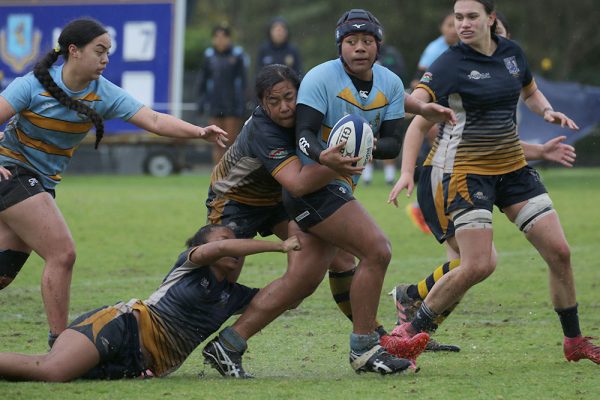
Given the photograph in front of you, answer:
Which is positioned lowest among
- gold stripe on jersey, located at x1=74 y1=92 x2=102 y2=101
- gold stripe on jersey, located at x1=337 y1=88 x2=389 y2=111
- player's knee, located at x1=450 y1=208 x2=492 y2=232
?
player's knee, located at x1=450 y1=208 x2=492 y2=232

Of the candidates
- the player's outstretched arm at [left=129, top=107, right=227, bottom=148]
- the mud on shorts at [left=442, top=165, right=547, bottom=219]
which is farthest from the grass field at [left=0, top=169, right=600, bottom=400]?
the player's outstretched arm at [left=129, top=107, right=227, bottom=148]

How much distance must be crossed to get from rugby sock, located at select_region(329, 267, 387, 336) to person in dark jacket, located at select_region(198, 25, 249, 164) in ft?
40.7

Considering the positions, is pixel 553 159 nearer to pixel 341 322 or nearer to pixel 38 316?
pixel 341 322

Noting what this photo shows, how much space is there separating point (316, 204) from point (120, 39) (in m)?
17.2

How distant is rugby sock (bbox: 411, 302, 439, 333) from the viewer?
6.79 meters

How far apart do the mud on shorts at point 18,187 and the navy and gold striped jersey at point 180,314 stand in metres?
0.98

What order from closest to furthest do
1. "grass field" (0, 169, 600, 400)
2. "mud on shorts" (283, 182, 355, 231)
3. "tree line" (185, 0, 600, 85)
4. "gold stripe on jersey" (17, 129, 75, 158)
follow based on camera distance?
"grass field" (0, 169, 600, 400), "mud on shorts" (283, 182, 355, 231), "gold stripe on jersey" (17, 129, 75, 158), "tree line" (185, 0, 600, 85)

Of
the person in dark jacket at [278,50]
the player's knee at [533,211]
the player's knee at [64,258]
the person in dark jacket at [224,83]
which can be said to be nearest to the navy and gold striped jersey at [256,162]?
the player's knee at [64,258]

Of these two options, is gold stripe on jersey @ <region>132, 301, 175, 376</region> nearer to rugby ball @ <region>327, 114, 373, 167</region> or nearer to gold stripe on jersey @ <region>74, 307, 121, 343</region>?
gold stripe on jersey @ <region>74, 307, 121, 343</region>

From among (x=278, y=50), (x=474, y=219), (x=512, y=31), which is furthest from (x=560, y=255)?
(x=512, y=31)

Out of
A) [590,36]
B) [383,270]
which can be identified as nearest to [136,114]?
[383,270]

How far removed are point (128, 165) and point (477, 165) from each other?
16.9 metres

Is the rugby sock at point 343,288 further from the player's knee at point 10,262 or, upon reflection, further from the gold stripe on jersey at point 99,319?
the player's knee at point 10,262

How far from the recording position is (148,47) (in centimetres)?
2269
